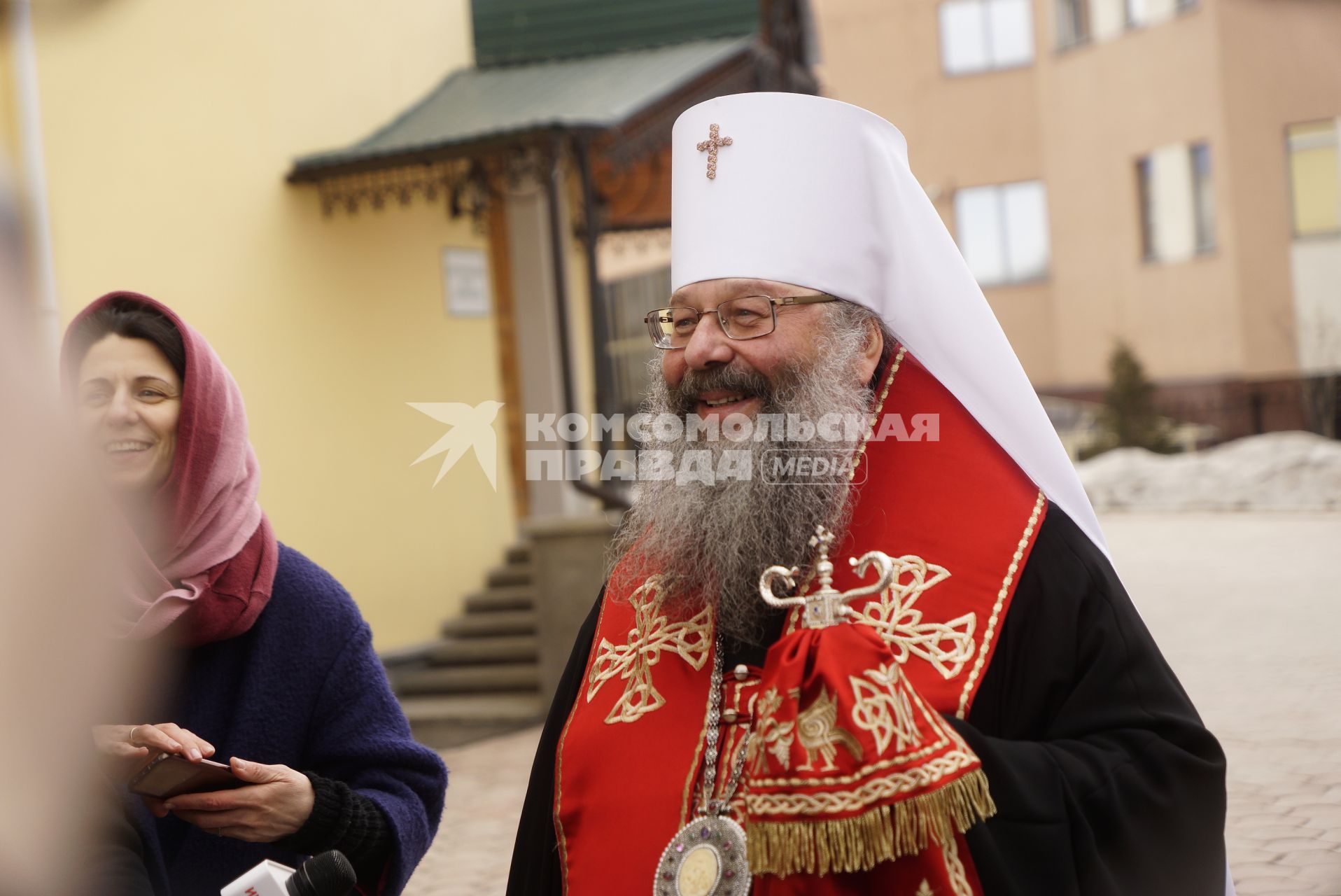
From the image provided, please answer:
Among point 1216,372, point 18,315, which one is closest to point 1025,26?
point 1216,372

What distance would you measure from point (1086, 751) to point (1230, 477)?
16648mm

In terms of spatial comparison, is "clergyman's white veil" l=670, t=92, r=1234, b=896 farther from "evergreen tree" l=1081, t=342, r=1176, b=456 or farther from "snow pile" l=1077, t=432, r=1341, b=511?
"evergreen tree" l=1081, t=342, r=1176, b=456

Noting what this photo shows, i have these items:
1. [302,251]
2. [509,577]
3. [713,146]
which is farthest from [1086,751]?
[509,577]

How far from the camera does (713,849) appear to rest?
83.6 inches

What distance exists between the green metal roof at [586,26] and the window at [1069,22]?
13494mm

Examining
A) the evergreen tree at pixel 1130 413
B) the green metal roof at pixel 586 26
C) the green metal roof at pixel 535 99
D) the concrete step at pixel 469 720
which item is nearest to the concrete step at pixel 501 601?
the concrete step at pixel 469 720

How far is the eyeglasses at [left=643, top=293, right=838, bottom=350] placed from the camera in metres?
2.43

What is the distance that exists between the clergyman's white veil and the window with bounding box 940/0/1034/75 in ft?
70.9

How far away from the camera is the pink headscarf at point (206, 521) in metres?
2.49

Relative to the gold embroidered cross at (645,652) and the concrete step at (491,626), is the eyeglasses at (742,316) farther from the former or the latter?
the concrete step at (491,626)

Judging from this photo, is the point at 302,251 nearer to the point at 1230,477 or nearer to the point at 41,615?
the point at 41,615

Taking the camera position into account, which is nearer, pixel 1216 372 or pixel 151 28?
pixel 151 28

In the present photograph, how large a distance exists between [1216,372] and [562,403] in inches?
507

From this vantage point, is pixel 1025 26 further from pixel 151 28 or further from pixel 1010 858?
pixel 1010 858
